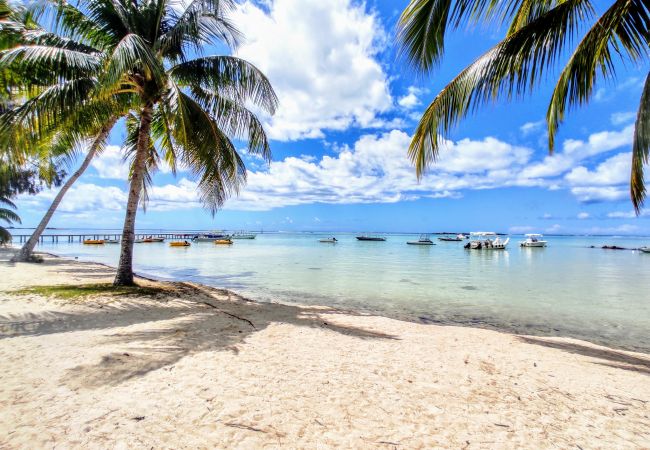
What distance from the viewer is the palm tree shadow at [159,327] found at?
142 inches

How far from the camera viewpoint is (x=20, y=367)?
11.6 ft

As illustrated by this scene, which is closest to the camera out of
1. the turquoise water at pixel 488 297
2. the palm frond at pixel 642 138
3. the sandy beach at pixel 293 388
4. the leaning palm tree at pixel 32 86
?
the sandy beach at pixel 293 388

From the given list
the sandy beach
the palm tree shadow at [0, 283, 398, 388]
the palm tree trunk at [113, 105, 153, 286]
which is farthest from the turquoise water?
the palm tree trunk at [113, 105, 153, 286]

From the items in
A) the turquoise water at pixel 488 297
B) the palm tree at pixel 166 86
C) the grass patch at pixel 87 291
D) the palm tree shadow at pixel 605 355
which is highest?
the palm tree at pixel 166 86

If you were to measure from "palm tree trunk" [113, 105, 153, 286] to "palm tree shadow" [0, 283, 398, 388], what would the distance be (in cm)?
173

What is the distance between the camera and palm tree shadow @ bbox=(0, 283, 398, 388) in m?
3.60

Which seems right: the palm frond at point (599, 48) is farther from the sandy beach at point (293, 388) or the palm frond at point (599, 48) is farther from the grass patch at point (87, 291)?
the grass patch at point (87, 291)

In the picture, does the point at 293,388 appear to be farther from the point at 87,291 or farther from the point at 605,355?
the point at 87,291

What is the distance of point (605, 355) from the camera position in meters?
5.65

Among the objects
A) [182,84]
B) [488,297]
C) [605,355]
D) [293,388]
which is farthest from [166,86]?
[488,297]

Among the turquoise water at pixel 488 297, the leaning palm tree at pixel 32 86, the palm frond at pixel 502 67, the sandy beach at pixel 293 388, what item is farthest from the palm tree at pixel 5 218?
the palm frond at pixel 502 67

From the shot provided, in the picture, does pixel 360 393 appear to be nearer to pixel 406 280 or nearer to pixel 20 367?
pixel 20 367

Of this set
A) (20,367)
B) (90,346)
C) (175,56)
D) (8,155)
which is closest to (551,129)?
(90,346)

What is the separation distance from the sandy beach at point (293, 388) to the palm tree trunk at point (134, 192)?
8.33 ft
